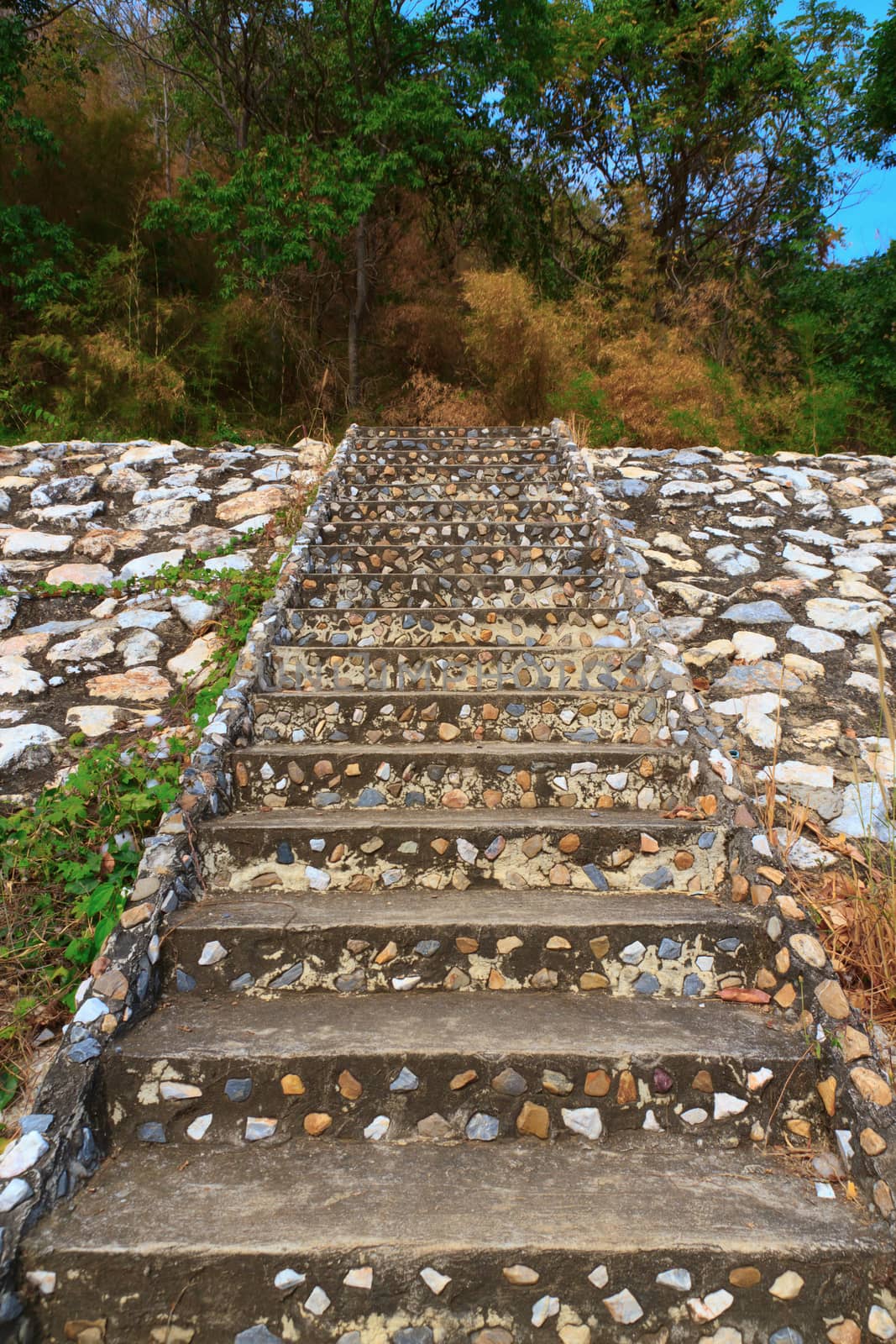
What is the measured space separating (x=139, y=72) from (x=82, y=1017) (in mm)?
14737

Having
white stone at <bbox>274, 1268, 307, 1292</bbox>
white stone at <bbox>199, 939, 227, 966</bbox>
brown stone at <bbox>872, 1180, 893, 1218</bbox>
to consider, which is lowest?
white stone at <bbox>274, 1268, 307, 1292</bbox>

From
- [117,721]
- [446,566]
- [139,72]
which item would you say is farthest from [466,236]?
[117,721]

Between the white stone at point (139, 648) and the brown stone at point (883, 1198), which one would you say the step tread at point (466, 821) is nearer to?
the brown stone at point (883, 1198)

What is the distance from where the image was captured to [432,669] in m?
3.23

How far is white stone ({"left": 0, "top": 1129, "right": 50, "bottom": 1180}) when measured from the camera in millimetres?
1582

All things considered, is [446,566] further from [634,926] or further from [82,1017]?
[82,1017]

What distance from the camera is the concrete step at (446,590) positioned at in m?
3.83

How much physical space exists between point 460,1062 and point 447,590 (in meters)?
2.43

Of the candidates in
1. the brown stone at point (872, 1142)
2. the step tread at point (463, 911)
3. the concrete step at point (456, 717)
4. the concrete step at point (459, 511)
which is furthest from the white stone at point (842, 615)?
the brown stone at point (872, 1142)

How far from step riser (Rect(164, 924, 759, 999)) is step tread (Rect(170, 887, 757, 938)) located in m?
0.01

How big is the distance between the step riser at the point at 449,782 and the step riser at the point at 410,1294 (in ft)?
4.28

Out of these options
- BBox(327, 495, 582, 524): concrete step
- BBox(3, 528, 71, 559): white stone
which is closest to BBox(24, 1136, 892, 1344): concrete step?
BBox(327, 495, 582, 524): concrete step

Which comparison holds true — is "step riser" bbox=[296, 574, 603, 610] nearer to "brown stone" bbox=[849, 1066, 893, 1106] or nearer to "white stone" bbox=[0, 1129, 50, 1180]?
"brown stone" bbox=[849, 1066, 893, 1106]

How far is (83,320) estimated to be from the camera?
322 inches
